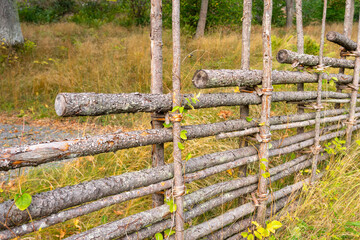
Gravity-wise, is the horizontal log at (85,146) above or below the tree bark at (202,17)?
below

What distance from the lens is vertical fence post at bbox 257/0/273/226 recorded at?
87.0 inches

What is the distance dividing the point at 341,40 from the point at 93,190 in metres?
3.09

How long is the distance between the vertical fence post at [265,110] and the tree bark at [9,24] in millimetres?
7606

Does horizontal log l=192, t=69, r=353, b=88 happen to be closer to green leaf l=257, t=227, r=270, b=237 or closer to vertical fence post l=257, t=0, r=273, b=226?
vertical fence post l=257, t=0, r=273, b=226

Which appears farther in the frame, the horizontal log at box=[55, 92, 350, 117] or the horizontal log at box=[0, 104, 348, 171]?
the horizontal log at box=[55, 92, 350, 117]

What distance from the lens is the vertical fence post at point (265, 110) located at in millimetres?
2209

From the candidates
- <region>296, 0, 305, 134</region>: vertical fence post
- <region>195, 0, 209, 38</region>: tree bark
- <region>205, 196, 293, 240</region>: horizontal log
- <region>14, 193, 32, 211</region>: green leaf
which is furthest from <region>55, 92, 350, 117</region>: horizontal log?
<region>195, 0, 209, 38</region>: tree bark

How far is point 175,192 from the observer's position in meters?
1.75

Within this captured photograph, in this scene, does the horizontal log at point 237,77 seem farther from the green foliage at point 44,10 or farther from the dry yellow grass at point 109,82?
the green foliage at point 44,10

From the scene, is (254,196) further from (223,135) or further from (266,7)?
(266,7)

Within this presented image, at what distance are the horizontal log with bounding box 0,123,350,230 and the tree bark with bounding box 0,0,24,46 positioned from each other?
764 centimetres

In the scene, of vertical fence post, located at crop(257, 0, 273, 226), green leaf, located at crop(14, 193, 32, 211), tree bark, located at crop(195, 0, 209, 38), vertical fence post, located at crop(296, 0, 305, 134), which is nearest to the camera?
green leaf, located at crop(14, 193, 32, 211)

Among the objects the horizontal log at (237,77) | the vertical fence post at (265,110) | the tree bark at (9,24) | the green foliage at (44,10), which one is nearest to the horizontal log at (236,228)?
the vertical fence post at (265,110)

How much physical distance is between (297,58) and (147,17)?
10.0 meters
